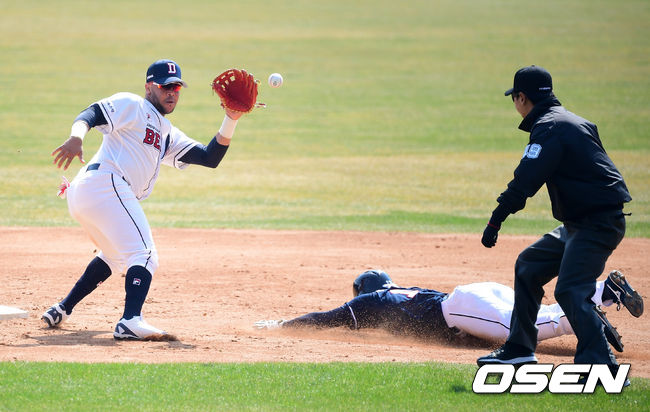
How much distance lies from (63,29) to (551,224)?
101ft

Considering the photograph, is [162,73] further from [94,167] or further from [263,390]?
[263,390]

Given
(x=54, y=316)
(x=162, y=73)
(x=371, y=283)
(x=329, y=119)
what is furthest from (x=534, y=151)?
(x=329, y=119)

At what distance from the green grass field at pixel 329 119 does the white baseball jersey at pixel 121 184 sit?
1.25 m

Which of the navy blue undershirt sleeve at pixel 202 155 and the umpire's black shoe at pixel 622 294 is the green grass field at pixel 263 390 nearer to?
the umpire's black shoe at pixel 622 294

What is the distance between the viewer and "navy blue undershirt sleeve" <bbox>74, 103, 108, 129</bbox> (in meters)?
6.07

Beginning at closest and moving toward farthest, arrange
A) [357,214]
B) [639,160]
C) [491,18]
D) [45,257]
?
[45,257] → [357,214] → [639,160] → [491,18]

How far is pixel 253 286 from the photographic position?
8.77m

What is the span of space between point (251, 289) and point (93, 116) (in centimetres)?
308

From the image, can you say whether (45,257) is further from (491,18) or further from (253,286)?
(491,18)

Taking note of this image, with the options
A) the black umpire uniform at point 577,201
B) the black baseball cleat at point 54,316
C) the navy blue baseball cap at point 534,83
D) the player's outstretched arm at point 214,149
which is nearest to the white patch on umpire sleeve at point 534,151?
the black umpire uniform at point 577,201

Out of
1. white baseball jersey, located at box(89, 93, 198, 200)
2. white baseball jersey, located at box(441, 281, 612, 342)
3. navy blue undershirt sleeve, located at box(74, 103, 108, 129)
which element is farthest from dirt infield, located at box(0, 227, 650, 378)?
navy blue undershirt sleeve, located at box(74, 103, 108, 129)

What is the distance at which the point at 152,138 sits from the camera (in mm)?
6465

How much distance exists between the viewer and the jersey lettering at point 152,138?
253 inches

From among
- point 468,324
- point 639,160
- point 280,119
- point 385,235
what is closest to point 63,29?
point 280,119
